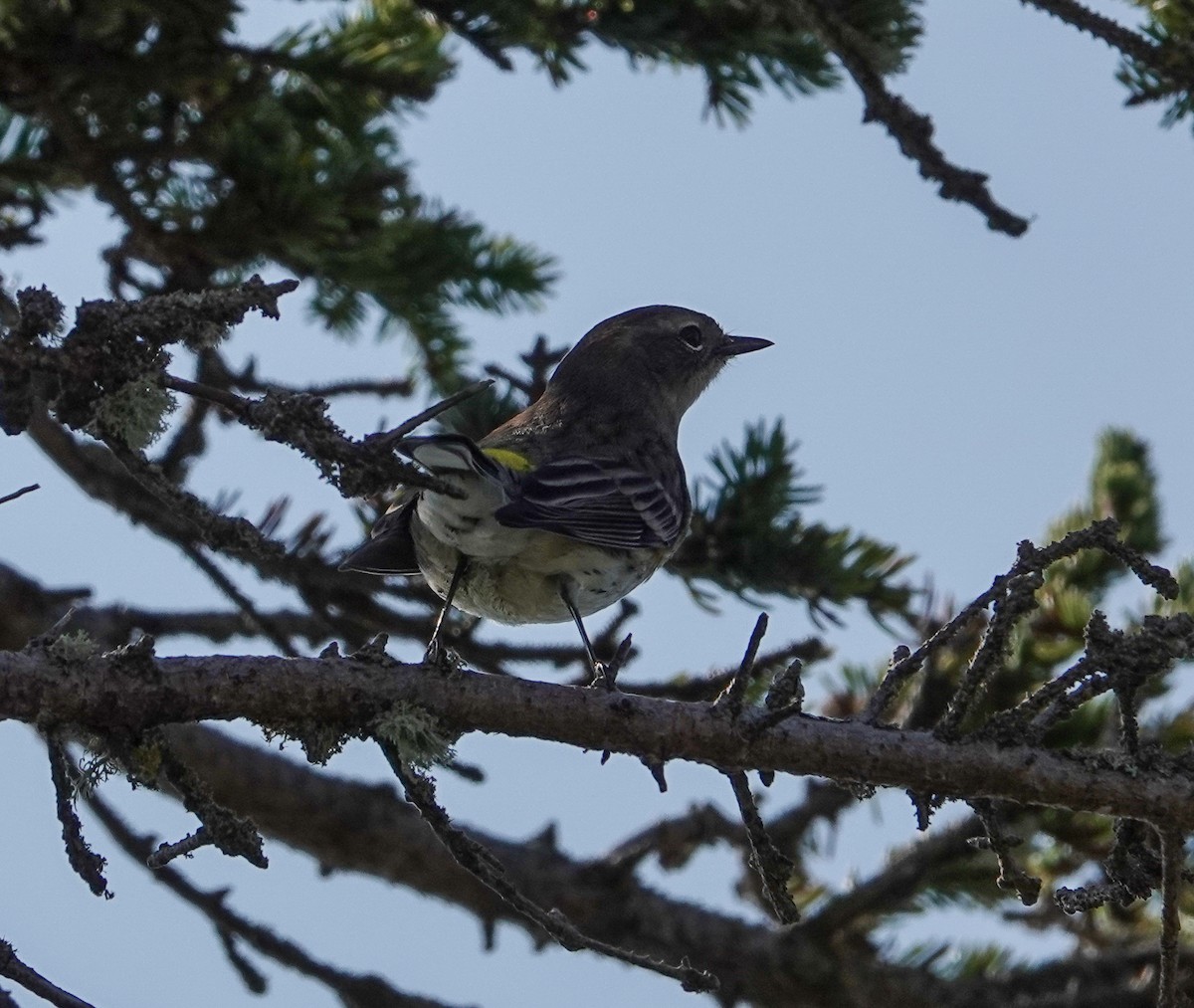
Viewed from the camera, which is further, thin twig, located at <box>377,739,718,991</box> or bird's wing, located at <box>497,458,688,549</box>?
bird's wing, located at <box>497,458,688,549</box>

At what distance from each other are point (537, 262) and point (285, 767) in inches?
80.8

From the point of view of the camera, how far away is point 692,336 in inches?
283

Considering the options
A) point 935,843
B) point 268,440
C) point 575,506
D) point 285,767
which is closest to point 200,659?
point 268,440

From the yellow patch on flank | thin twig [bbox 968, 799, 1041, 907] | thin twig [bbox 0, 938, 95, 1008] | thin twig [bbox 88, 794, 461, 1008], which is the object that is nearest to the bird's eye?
the yellow patch on flank

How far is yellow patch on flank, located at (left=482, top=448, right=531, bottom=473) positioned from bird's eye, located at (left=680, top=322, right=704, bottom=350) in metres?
2.07

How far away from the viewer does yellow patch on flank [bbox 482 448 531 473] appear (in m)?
4.85

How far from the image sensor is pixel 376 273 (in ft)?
16.3

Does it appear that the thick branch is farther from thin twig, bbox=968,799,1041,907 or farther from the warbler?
the warbler

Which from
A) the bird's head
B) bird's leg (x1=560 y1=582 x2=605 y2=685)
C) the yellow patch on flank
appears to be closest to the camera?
bird's leg (x1=560 y1=582 x2=605 y2=685)

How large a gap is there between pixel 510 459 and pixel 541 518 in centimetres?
61

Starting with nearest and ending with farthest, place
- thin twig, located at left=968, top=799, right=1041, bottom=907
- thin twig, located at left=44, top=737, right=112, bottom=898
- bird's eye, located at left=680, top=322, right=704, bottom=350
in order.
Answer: thin twig, located at left=44, top=737, right=112, bottom=898
thin twig, located at left=968, top=799, right=1041, bottom=907
bird's eye, located at left=680, top=322, right=704, bottom=350

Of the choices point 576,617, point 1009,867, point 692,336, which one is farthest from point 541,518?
point 692,336

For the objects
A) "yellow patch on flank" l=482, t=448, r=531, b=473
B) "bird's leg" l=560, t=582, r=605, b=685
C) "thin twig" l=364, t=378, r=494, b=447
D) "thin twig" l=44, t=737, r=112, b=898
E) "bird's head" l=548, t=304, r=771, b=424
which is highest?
"bird's head" l=548, t=304, r=771, b=424

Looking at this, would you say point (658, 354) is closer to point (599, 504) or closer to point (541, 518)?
point (599, 504)
